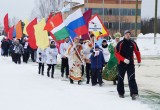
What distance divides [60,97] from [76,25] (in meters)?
3.87

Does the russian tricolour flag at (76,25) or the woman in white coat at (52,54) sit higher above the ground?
the russian tricolour flag at (76,25)

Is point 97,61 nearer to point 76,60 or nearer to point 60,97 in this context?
point 76,60

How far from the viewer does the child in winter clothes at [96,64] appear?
41.6 ft

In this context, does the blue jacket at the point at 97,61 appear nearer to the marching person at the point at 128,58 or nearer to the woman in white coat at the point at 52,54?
the marching person at the point at 128,58

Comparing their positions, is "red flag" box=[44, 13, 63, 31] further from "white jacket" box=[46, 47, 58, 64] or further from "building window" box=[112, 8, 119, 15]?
"building window" box=[112, 8, 119, 15]

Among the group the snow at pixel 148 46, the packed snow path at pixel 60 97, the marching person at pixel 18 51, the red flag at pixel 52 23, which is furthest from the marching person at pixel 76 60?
the snow at pixel 148 46

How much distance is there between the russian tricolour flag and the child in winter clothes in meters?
0.96

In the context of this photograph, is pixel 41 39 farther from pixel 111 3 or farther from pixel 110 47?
pixel 111 3

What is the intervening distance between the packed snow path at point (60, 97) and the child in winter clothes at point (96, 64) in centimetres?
31

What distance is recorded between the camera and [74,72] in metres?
13.3

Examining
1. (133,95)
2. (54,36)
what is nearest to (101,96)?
(133,95)

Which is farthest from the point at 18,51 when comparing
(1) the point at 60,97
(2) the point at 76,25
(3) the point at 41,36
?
(1) the point at 60,97

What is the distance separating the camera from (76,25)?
13406mm

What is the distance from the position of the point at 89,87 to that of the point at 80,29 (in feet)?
7.11
